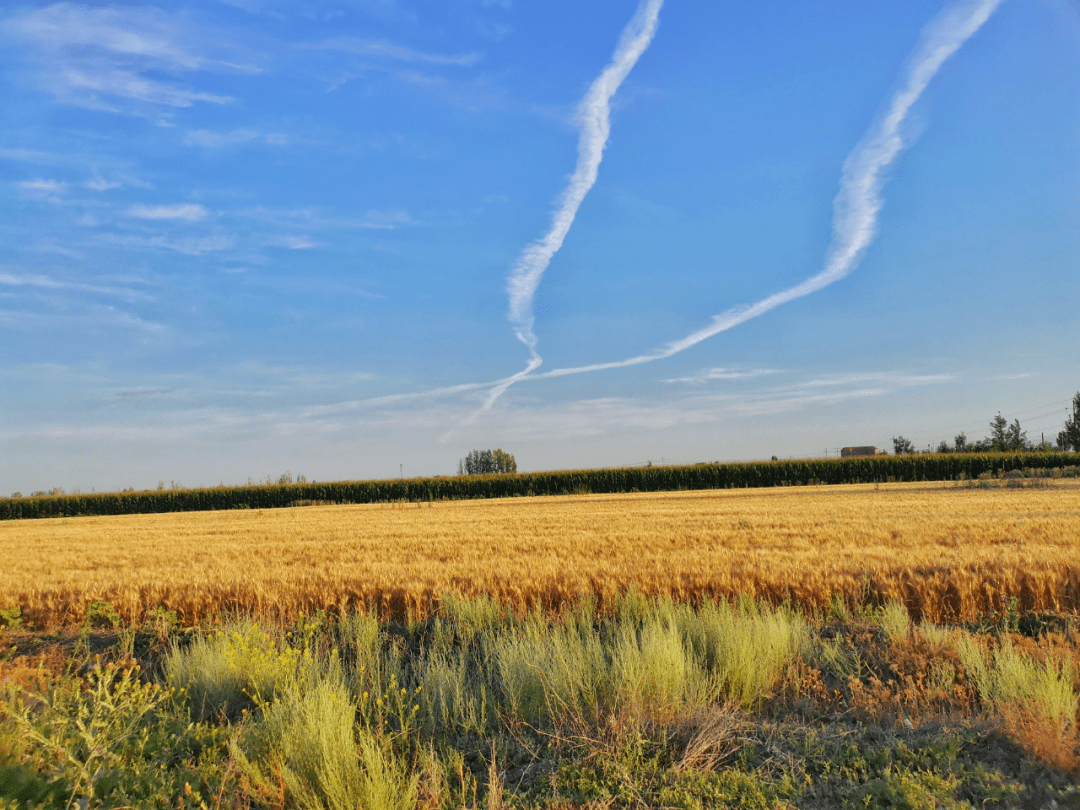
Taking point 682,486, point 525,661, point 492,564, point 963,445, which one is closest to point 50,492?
point 682,486

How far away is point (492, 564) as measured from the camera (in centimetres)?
1096

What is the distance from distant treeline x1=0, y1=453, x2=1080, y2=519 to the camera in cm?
5769

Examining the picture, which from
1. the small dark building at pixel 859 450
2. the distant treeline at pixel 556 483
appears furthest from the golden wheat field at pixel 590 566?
the small dark building at pixel 859 450

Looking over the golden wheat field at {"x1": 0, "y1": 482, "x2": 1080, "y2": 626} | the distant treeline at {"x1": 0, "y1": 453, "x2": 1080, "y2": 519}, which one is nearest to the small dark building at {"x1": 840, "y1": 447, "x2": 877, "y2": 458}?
the distant treeline at {"x1": 0, "y1": 453, "x2": 1080, "y2": 519}

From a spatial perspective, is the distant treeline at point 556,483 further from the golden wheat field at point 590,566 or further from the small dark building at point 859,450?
the golden wheat field at point 590,566

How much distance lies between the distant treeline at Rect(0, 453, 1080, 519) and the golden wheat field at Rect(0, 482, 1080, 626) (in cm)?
3898

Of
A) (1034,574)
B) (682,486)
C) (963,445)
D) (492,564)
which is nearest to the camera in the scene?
(1034,574)

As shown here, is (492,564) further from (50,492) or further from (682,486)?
(50,492)

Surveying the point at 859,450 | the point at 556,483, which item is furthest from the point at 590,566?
the point at 859,450

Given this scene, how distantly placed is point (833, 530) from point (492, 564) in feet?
28.4

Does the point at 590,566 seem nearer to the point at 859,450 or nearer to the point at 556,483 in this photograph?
the point at 556,483

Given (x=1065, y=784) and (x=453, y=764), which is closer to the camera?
(x=1065, y=784)

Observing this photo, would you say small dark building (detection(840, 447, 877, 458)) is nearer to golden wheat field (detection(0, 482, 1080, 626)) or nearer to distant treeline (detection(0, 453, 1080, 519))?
distant treeline (detection(0, 453, 1080, 519))

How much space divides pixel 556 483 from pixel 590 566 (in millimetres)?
48926
